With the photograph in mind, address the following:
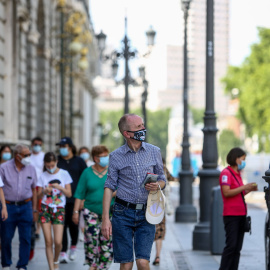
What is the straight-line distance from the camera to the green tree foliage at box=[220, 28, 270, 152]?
61.8 meters

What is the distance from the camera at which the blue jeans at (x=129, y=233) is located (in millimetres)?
7773

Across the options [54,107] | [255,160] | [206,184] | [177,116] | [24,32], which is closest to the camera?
[206,184]

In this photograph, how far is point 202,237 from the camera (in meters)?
15.0

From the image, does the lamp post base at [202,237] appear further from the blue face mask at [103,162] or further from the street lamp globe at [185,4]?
the street lamp globe at [185,4]

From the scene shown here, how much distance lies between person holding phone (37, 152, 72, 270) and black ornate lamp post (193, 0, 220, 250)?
375 cm

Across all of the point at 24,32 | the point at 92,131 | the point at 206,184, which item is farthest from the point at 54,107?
the point at 92,131

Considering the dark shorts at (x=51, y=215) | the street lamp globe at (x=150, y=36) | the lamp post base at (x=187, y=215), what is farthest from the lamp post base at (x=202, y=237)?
the street lamp globe at (x=150, y=36)

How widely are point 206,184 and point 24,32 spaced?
10.5 m

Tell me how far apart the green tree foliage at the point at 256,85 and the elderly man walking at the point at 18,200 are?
50385 mm

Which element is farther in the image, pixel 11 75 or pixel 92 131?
pixel 92 131

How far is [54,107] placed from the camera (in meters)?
34.1

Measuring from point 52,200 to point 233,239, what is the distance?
2.69 m

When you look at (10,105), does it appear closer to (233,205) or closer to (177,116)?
(233,205)

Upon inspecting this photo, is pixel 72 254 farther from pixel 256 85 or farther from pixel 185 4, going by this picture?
pixel 256 85
